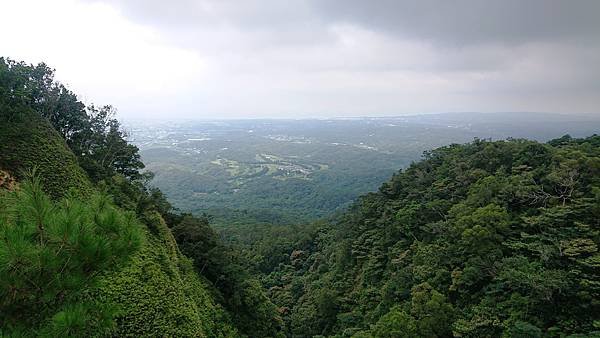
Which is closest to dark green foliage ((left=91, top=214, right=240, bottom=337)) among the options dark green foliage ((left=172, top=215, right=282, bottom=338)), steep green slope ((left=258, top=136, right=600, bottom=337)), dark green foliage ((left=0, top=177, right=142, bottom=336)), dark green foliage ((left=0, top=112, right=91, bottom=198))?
dark green foliage ((left=172, top=215, right=282, bottom=338))

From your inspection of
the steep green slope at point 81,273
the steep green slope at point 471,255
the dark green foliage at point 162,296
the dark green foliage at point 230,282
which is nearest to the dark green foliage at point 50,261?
the steep green slope at point 81,273

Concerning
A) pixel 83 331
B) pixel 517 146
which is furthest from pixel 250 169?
pixel 83 331

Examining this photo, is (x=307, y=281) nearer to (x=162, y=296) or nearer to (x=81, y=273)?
(x=162, y=296)

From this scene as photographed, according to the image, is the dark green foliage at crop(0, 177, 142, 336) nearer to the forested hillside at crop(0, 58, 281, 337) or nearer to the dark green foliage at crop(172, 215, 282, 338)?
the forested hillside at crop(0, 58, 281, 337)

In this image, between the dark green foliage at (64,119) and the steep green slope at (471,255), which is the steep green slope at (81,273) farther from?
the steep green slope at (471,255)

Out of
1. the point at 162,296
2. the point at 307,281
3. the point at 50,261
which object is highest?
the point at 50,261

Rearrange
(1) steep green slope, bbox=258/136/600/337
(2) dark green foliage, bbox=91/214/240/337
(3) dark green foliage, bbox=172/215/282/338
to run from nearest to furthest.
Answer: (2) dark green foliage, bbox=91/214/240/337 < (1) steep green slope, bbox=258/136/600/337 < (3) dark green foliage, bbox=172/215/282/338

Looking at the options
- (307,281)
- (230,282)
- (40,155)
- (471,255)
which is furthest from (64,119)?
(471,255)
